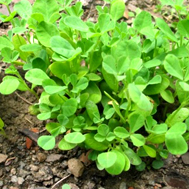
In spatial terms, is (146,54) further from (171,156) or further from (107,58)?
(171,156)

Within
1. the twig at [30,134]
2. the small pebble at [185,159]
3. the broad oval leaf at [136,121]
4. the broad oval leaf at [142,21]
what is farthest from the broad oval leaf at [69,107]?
the small pebble at [185,159]

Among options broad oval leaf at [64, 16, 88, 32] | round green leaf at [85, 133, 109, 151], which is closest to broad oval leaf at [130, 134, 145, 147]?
round green leaf at [85, 133, 109, 151]

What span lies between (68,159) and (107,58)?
1.85 feet

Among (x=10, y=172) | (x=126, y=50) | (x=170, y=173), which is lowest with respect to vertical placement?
(x=10, y=172)

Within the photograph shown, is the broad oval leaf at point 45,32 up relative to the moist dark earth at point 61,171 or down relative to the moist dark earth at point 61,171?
up

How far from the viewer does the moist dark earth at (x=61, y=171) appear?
53.9 inches

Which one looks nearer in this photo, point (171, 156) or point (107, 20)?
point (107, 20)

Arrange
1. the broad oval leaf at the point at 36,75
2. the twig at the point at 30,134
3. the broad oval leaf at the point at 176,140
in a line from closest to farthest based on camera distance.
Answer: the broad oval leaf at the point at 176,140 → the broad oval leaf at the point at 36,75 → the twig at the point at 30,134

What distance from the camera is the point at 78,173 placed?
1.38m

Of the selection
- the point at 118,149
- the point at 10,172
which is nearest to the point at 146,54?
the point at 118,149

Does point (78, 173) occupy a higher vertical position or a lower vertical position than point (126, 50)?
lower

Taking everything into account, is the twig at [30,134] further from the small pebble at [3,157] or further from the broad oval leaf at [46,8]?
the broad oval leaf at [46,8]

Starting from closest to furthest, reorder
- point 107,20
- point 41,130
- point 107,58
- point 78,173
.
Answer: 1. point 107,58
2. point 107,20
3. point 78,173
4. point 41,130

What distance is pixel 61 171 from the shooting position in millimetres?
1422
